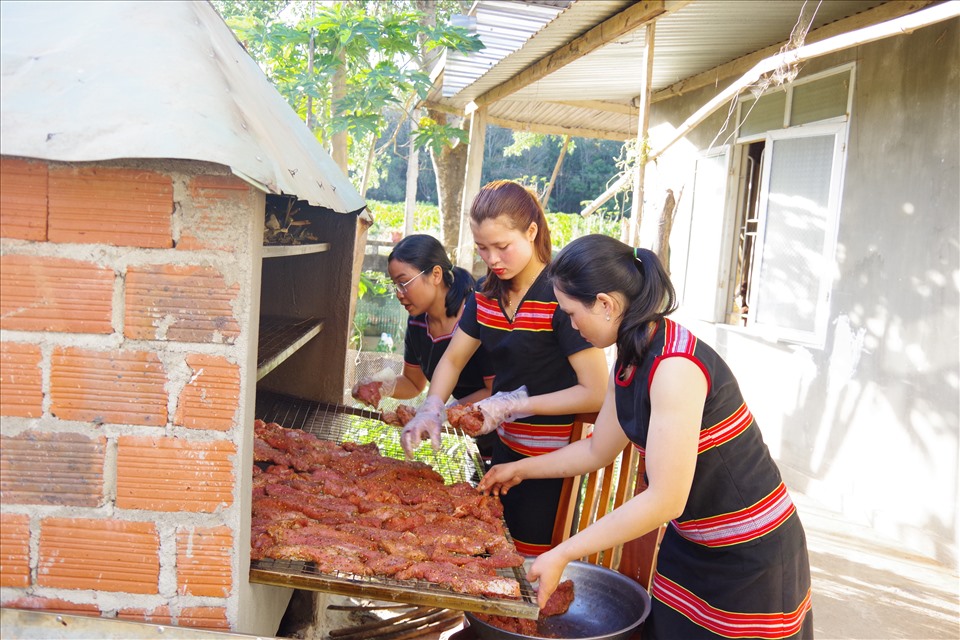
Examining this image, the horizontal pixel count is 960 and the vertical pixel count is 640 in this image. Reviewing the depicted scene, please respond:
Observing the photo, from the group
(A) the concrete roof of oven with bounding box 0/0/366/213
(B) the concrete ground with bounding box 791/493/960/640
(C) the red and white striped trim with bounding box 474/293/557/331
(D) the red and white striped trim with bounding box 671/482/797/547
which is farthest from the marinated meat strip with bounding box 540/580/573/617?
(B) the concrete ground with bounding box 791/493/960/640

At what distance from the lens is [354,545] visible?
7.67 ft

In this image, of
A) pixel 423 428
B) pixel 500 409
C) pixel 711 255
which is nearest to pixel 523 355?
pixel 500 409

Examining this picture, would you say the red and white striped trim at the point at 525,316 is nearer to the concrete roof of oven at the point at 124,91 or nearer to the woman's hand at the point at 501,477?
the woman's hand at the point at 501,477

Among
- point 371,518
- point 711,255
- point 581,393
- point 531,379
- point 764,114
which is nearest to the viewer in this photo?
point 371,518

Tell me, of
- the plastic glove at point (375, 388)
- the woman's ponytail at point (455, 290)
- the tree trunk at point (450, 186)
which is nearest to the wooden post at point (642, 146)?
the woman's ponytail at point (455, 290)

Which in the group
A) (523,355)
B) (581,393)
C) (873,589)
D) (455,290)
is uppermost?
(455,290)

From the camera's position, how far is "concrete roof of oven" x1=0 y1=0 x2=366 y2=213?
5.35 feet

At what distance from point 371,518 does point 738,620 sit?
1.21 metres

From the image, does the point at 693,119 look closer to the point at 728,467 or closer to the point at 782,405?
the point at 782,405

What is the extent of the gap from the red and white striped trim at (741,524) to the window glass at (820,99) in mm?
5301

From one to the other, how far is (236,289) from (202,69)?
0.51 meters

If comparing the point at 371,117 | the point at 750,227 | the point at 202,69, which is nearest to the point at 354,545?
the point at 202,69

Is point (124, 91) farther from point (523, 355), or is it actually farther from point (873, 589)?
point (873, 589)

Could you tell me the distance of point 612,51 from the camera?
735cm
